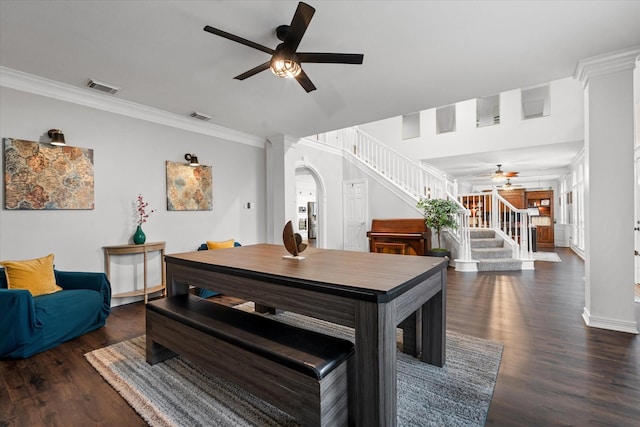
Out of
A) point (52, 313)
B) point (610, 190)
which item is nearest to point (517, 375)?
point (610, 190)

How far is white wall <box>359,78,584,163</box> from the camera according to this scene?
19.2ft

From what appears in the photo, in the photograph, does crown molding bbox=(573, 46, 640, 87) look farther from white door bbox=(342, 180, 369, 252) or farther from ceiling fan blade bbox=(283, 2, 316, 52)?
white door bbox=(342, 180, 369, 252)

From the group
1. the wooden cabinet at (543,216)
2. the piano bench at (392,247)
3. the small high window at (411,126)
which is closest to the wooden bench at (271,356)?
the piano bench at (392,247)

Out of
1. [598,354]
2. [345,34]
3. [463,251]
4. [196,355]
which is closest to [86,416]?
[196,355]

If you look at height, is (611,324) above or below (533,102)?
below

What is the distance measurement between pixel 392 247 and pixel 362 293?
16.8ft

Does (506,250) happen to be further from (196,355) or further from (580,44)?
(196,355)

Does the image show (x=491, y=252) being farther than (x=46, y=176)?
Yes

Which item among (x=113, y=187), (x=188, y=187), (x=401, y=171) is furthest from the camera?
(x=401, y=171)

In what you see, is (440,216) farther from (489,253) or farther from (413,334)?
(413,334)

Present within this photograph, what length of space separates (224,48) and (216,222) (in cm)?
293

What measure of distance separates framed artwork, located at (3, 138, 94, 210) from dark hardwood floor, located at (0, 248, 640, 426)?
143cm

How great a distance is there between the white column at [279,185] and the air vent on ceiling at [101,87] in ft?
8.53

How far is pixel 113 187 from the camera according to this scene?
3.69m
